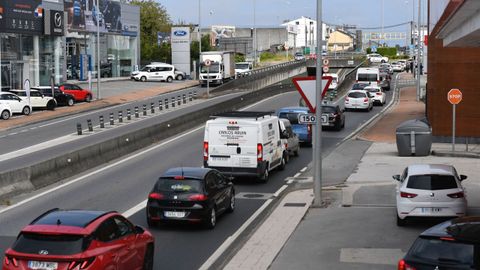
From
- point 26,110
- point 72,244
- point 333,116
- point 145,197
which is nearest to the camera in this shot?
point 72,244

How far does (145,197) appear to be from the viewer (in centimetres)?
2130

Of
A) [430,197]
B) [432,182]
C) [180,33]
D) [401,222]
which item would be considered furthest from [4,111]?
[180,33]

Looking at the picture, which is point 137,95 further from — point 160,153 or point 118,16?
point 160,153

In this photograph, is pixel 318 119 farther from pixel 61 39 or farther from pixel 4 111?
pixel 61 39

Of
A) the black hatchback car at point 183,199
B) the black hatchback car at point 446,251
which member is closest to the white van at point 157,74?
the black hatchback car at point 183,199

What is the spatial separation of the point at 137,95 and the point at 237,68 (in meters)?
25.8

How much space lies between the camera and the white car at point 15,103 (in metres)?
45.3

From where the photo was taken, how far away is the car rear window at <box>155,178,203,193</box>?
16969mm

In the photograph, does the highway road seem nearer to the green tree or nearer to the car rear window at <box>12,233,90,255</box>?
the car rear window at <box>12,233,90,255</box>

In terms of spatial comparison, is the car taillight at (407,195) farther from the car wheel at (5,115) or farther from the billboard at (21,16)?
the billboard at (21,16)

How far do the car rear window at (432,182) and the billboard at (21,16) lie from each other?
4733cm

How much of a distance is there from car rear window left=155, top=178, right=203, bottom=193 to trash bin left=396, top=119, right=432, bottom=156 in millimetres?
15831

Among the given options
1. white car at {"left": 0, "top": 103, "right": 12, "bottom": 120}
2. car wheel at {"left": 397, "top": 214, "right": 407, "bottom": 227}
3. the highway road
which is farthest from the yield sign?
white car at {"left": 0, "top": 103, "right": 12, "bottom": 120}

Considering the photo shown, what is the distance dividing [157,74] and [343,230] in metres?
64.6
